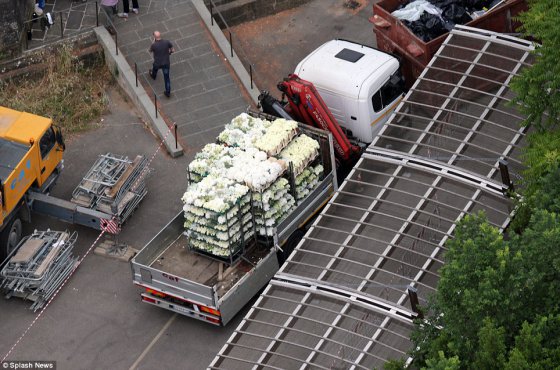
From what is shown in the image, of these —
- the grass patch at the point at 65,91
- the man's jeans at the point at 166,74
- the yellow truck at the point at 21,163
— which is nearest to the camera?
the yellow truck at the point at 21,163

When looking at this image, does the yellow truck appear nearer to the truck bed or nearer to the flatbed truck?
the flatbed truck

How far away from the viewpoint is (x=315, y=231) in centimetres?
2533

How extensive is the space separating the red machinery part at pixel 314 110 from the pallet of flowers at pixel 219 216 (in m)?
3.28

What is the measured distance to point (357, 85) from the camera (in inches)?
1170

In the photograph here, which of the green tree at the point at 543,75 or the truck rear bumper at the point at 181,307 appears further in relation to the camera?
the truck rear bumper at the point at 181,307

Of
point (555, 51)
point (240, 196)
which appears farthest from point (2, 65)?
point (555, 51)

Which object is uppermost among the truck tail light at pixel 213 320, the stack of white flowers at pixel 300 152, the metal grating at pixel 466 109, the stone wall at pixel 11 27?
the stone wall at pixel 11 27

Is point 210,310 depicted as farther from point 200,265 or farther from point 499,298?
point 499,298

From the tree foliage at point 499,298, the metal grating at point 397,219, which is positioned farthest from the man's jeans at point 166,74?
the tree foliage at point 499,298

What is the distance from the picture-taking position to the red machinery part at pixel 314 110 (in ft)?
95.6

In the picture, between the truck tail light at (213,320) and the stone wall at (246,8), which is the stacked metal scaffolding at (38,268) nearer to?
the truck tail light at (213,320)

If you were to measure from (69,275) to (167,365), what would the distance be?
136 inches

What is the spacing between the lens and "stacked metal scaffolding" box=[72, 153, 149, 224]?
29516 mm

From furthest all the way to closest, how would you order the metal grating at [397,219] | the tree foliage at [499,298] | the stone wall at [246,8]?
the stone wall at [246,8] → the metal grating at [397,219] → the tree foliage at [499,298]
